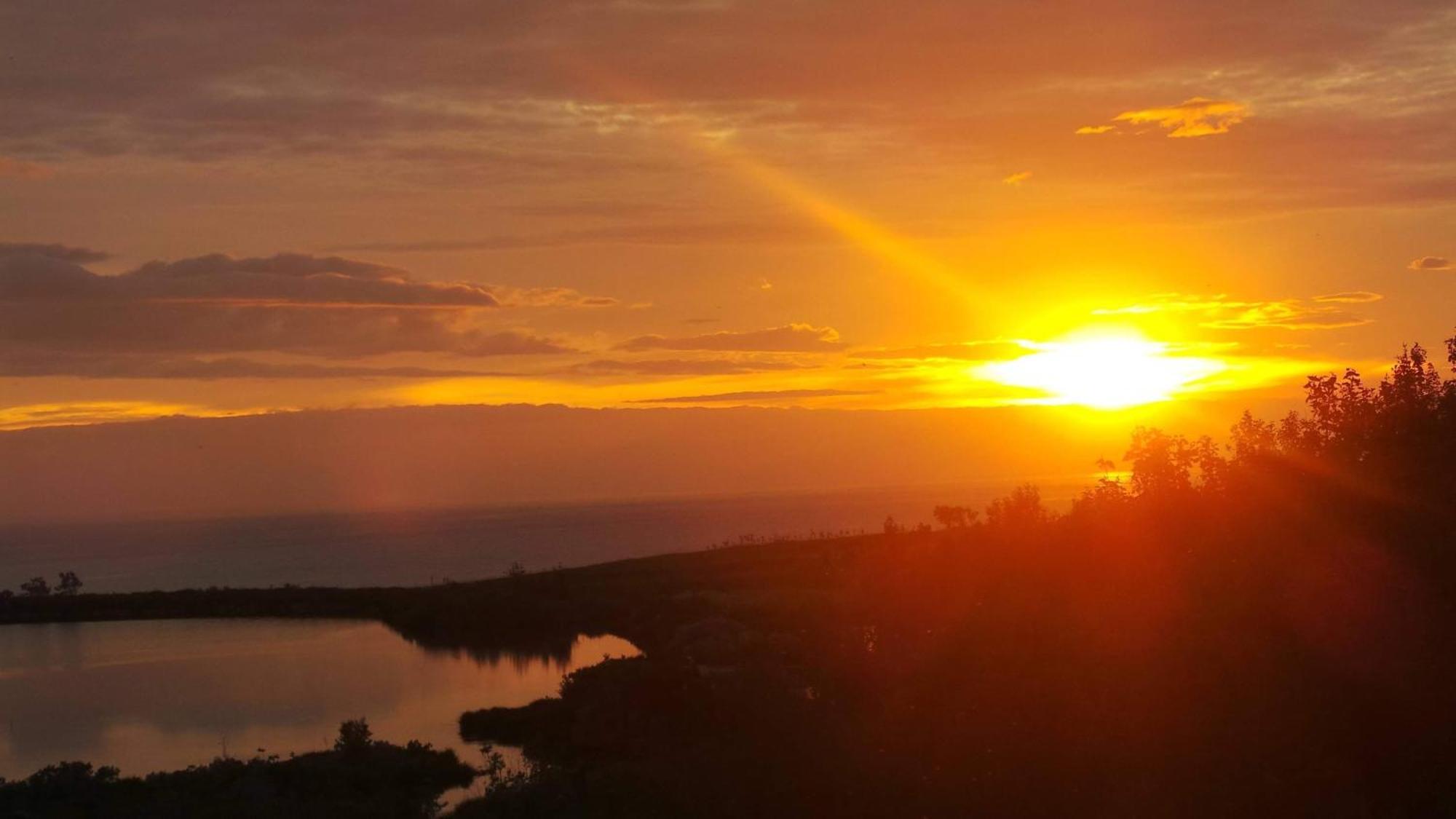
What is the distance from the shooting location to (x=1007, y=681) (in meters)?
24.7

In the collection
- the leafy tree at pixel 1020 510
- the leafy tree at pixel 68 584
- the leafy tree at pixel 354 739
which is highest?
the leafy tree at pixel 68 584

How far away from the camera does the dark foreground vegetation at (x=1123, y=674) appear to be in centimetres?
1956

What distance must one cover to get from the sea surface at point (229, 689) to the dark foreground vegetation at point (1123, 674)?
13.6 ft

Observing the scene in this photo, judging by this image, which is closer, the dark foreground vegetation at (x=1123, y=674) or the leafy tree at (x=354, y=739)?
the dark foreground vegetation at (x=1123, y=674)

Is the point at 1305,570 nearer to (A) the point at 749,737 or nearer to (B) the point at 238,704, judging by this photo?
(A) the point at 749,737

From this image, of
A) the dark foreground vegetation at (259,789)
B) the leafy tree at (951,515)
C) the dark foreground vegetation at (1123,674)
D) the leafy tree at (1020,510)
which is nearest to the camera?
the dark foreground vegetation at (1123,674)

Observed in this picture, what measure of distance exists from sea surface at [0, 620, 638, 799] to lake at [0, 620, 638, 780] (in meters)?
0.08

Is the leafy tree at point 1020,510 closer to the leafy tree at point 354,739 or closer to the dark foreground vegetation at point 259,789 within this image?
the dark foreground vegetation at point 259,789

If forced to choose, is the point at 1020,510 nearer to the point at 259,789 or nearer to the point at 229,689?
the point at 259,789

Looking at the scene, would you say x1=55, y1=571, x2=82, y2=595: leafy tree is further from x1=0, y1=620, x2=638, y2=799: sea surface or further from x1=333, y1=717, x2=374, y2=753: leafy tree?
x1=333, y1=717, x2=374, y2=753: leafy tree

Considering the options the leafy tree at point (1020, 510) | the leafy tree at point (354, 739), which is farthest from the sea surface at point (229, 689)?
the leafy tree at point (1020, 510)

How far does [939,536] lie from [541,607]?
19739mm

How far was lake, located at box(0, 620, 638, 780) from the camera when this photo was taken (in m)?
33.1

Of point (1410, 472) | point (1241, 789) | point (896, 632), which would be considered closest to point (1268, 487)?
point (1410, 472)
